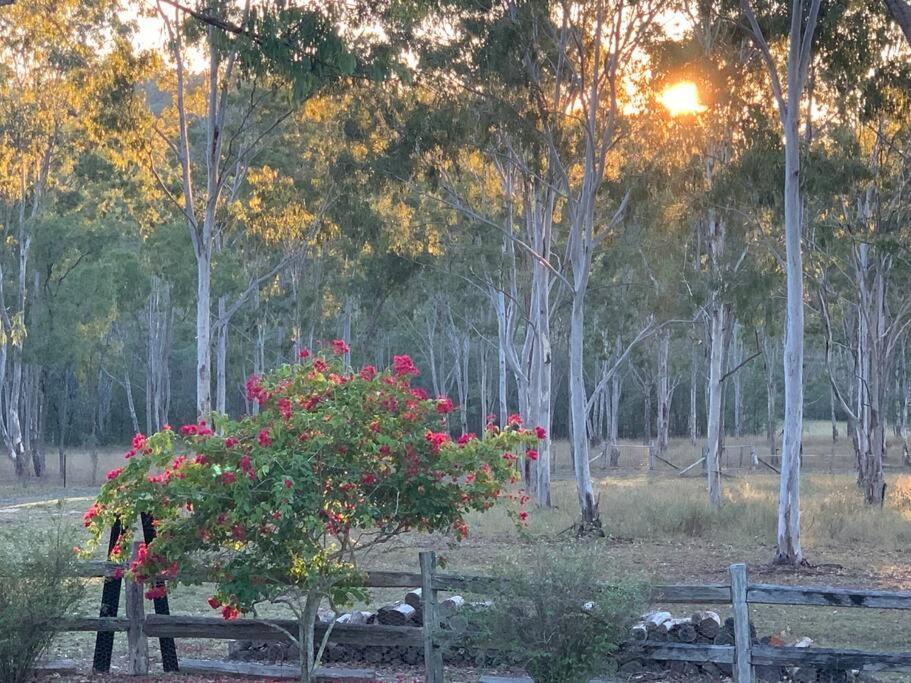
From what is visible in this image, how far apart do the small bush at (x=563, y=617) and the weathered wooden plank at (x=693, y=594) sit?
1.59 feet

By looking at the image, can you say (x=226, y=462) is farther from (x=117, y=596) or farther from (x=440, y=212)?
(x=440, y=212)

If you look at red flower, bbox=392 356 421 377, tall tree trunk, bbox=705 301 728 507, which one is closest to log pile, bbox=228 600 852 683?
red flower, bbox=392 356 421 377

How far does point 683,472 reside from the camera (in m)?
40.2

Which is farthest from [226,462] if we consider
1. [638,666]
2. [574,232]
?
[574,232]

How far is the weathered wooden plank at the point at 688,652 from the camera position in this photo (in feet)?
27.1

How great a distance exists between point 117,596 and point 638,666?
166 inches

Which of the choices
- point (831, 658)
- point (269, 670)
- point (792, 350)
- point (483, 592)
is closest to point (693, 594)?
point (831, 658)

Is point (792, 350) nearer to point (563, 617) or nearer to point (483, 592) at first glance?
point (483, 592)

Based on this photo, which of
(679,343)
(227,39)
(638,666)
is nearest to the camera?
(638,666)

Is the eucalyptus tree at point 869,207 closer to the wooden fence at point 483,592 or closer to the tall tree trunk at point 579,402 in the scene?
the tall tree trunk at point 579,402

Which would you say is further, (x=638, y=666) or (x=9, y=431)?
(x=9, y=431)

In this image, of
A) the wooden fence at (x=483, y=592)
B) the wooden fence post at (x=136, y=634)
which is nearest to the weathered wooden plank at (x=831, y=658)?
the wooden fence at (x=483, y=592)

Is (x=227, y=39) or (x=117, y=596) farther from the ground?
(x=227, y=39)

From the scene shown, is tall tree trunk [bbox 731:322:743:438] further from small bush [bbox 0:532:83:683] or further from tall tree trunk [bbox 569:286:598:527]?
small bush [bbox 0:532:83:683]
